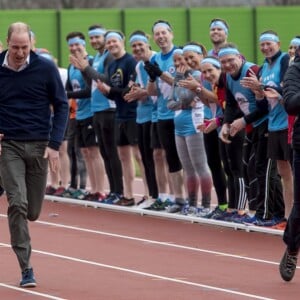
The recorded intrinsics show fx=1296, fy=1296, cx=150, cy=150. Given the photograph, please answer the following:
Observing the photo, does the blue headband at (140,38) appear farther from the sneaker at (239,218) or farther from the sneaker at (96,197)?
the sneaker at (239,218)

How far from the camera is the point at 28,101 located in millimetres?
11547

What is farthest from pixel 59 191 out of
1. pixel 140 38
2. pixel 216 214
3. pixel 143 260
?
pixel 143 260

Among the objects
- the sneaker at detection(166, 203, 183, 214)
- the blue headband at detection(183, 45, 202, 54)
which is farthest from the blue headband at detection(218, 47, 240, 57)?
the sneaker at detection(166, 203, 183, 214)

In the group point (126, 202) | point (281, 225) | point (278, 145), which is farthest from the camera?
point (126, 202)

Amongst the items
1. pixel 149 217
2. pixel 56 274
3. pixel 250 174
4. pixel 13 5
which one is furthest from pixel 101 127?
Answer: pixel 13 5

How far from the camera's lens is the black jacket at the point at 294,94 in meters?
11.0

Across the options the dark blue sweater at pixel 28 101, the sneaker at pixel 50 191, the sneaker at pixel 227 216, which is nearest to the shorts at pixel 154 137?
the sneaker at pixel 227 216

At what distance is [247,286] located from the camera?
11523 millimetres

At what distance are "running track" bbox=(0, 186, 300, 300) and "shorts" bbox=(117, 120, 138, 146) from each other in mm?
1220

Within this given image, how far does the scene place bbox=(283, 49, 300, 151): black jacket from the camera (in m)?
11.0

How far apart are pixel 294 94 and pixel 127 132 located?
24.4 ft

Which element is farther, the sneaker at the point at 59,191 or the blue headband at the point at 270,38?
the sneaker at the point at 59,191

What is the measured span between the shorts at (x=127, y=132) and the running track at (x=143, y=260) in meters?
1.22

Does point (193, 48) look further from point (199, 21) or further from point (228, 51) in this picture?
point (199, 21)
